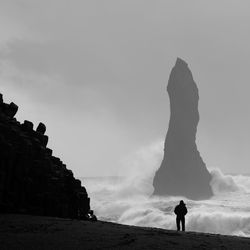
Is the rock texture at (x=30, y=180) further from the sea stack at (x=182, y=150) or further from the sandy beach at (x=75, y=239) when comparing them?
the sea stack at (x=182, y=150)

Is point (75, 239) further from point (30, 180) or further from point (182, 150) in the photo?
point (182, 150)

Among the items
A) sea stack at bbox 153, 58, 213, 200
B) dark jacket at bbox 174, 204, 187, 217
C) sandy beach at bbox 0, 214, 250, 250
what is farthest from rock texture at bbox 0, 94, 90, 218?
sea stack at bbox 153, 58, 213, 200

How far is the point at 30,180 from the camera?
21984mm

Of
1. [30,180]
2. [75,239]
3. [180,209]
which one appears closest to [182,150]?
[180,209]

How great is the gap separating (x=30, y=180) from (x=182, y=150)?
95207mm

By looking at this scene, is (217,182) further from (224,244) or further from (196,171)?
(224,244)

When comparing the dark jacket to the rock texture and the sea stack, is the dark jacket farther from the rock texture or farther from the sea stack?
the sea stack

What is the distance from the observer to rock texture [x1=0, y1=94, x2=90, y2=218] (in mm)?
21031

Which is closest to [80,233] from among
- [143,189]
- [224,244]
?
[224,244]

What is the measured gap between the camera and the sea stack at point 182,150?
113438mm

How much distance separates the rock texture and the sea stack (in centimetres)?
8865

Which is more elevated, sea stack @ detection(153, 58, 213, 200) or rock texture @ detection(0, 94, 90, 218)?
sea stack @ detection(153, 58, 213, 200)

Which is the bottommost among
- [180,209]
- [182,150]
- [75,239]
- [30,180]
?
[75,239]

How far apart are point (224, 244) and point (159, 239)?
7.71 feet
